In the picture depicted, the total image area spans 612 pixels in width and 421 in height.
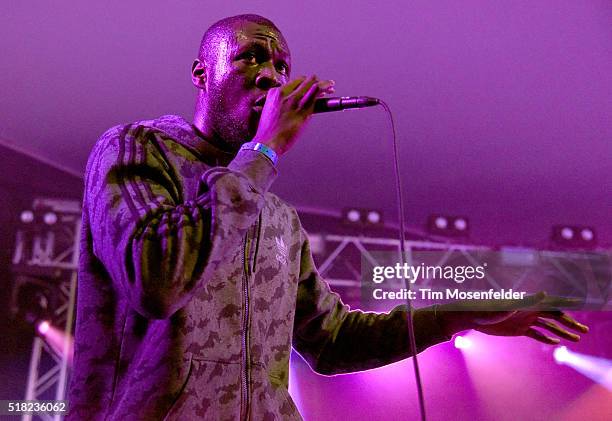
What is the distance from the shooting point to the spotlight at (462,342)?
19.7 feet

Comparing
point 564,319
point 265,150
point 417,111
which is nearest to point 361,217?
point 417,111

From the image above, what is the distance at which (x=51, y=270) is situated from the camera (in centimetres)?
516

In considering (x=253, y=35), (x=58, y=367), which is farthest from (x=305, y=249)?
(x=58, y=367)

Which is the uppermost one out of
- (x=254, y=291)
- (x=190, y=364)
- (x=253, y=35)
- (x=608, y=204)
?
(x=608, y=204)

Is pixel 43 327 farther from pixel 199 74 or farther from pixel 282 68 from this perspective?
pixel 282 68

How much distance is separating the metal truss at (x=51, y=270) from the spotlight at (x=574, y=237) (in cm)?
382

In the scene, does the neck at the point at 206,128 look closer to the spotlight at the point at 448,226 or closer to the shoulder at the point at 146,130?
the shoulder at the point at 146,130

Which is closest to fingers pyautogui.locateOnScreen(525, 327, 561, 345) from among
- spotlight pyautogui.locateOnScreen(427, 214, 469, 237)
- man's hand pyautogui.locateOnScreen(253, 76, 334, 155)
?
man's hand pyautogui.locateOnScreen(253, 76, 334, 155)

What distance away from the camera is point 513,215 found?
263 inches

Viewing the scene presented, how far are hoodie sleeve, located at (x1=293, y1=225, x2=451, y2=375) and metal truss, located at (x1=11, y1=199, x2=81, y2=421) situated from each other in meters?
4.02

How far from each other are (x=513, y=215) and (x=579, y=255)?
43.4 inches

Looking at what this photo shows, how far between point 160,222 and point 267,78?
18.5 inches

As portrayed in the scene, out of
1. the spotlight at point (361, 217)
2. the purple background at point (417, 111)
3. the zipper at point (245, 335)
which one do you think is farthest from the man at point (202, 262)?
the spotlight at point (361, 217)

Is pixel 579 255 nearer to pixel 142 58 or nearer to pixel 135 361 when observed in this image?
pixel 142 58
